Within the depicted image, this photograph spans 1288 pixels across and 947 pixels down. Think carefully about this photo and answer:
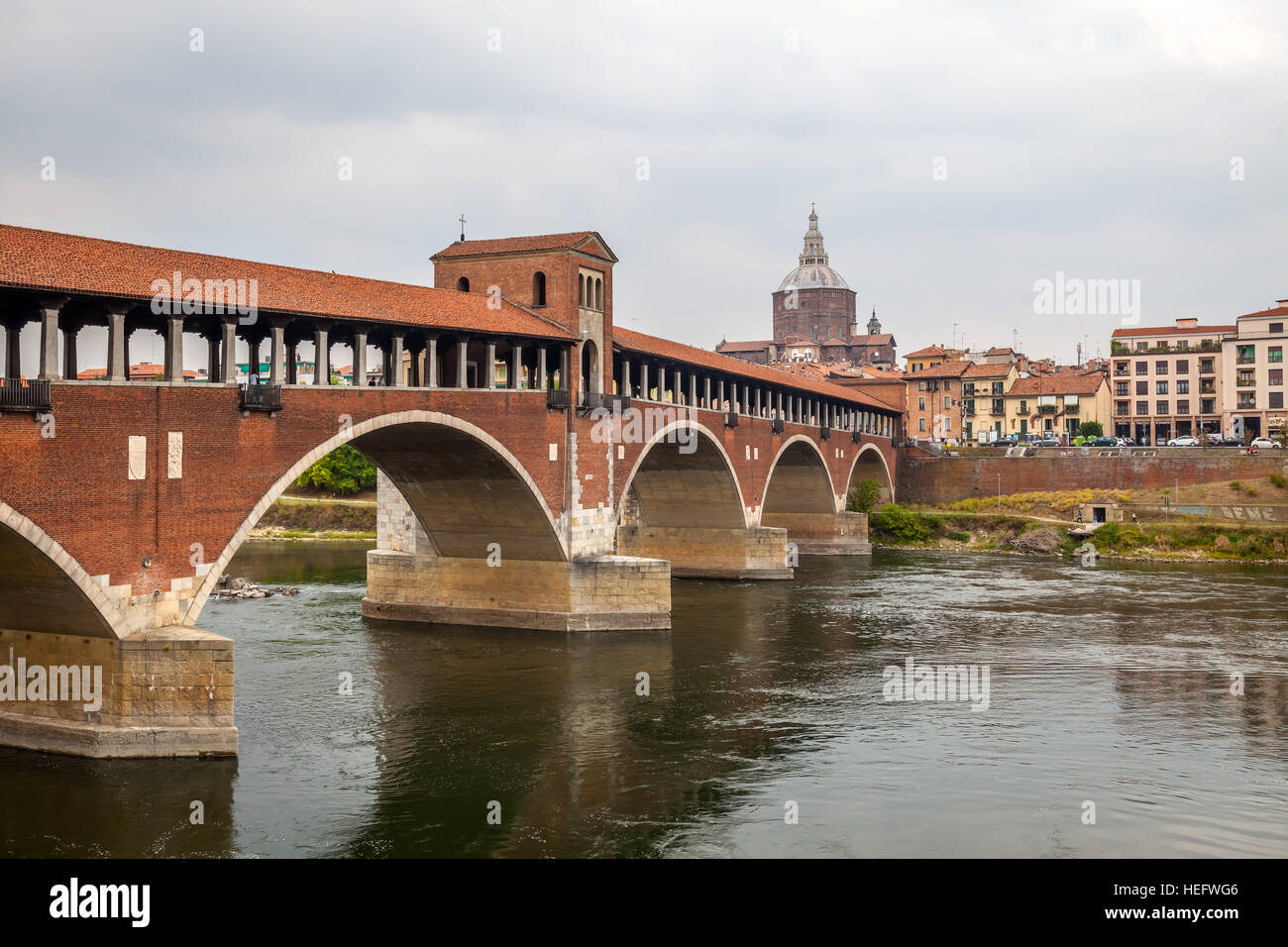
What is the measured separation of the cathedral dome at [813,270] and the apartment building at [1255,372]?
8882 centimetres

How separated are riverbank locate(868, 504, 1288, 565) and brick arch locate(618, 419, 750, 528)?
63.7 ft

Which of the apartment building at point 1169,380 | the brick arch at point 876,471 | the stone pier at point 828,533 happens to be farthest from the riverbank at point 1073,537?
the apartment building at point 1169,380

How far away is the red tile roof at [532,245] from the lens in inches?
1473

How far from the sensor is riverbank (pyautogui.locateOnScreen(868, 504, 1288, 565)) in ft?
191

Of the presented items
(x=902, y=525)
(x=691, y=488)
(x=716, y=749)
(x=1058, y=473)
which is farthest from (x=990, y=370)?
(x=716, y=749)

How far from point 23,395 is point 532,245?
65.0ft

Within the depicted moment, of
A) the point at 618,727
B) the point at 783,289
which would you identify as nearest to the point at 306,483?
the point at 618,727

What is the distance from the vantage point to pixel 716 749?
78.5 ft

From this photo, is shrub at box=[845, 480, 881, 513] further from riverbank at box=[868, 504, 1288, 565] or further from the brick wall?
the brick wall

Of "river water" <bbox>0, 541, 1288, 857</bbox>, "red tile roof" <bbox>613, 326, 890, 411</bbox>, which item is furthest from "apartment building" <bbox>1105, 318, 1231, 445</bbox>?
"river water" <bbox>0, 541, 1288, 857</bbox>

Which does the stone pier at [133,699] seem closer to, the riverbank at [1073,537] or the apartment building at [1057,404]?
the riverbank at [1073,537]

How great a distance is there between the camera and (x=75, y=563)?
21.0 metres
